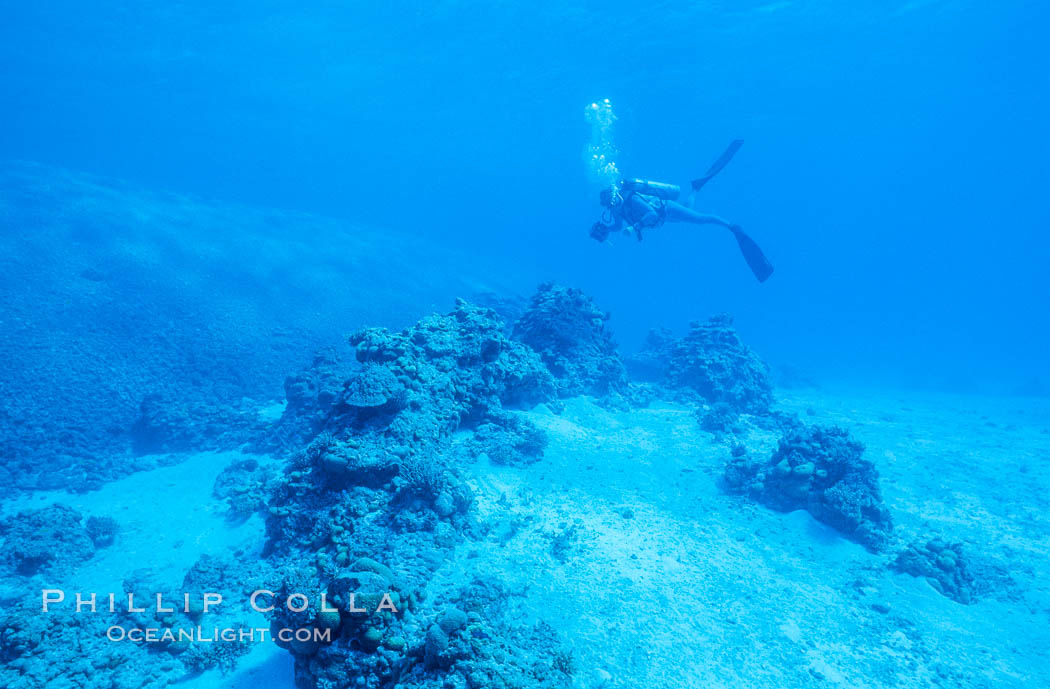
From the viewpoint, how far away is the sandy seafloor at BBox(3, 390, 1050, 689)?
4.87 meters

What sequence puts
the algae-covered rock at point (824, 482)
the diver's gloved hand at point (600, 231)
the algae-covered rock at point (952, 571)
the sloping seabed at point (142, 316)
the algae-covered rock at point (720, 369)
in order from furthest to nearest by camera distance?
the algae-covered rock at point (720, 369)
the diver's gloved hand at point (600, 231)
the sloping seabed at point (142, 316)
the algae-covered rock at point (824, 482)
the algae-covered rock at point (952, 571)

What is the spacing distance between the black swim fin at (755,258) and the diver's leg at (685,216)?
503 millimetres

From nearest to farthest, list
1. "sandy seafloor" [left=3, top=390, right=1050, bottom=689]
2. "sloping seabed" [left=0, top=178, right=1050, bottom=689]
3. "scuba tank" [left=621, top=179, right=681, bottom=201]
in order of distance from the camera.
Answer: "sloping seabed" [left=0, top=178, right=1050, bottom=689], "sandy seafloor" [left=3, top=390, right=1050, bottom=689], "scuba tank" [left=621, top=179, right=681, bottom=201]

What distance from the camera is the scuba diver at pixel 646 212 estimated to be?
491 inches

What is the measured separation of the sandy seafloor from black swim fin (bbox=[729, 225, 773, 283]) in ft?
18.4

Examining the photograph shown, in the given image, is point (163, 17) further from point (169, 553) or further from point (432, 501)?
point (432, 501)

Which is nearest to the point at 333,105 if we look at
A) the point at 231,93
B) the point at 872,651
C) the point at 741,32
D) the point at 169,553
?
the point at 231,93

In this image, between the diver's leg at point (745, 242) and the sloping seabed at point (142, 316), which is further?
the diver's leg at point (745, 242)

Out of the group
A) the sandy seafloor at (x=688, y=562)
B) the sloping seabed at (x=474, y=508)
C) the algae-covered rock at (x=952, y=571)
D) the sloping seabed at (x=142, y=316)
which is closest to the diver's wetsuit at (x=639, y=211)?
the sloping seabed at (x=474, y=508)

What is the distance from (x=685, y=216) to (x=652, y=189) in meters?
1.77

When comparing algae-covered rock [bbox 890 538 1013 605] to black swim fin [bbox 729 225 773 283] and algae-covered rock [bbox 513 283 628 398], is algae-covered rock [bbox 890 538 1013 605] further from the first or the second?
black swim fin [bbox 729 225 773 283]

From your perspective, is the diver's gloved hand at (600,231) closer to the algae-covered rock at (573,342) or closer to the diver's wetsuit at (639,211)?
the diver's wetsuit at (639,211)

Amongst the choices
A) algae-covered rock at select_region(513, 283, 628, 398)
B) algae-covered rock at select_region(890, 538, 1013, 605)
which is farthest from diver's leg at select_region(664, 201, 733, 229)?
algae-covered rock at select_region(890, 538, 1013, 605)

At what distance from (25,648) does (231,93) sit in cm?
8857
